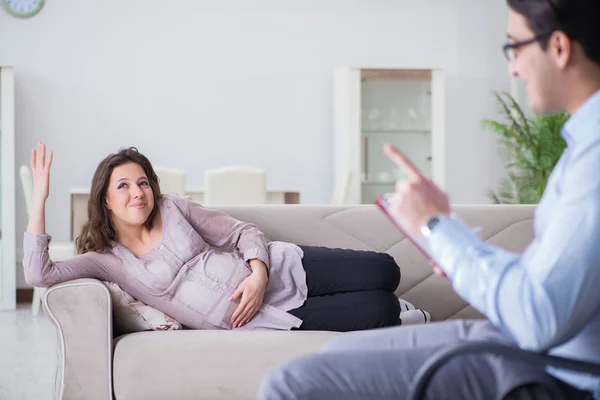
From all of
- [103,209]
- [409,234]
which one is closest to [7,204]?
[103,209]

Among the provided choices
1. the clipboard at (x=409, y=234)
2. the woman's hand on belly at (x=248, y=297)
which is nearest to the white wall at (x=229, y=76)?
the woman's hand on belly at (x=248, y=297)

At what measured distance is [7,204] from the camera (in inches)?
238

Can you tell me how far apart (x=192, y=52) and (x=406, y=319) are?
4.55m

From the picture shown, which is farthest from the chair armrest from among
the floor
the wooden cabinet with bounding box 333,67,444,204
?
the wooden cabinet with bounding box 333,67,444,204

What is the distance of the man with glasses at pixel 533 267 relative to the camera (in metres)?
1.04

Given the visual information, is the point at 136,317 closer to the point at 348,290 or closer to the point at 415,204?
the point at 348,290

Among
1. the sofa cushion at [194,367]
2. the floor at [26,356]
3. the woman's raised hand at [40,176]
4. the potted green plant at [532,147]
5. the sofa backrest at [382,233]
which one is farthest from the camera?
the potted green plant at [532,147]

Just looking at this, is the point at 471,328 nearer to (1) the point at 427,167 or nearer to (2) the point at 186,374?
(2) the point at 186,374

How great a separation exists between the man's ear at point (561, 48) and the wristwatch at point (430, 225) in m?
0.25

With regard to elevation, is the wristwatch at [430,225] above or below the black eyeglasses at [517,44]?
below

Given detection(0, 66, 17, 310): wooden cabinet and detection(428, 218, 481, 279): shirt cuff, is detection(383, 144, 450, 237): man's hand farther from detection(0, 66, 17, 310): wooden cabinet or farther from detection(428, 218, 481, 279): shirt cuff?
detection(0, 66, 17, 310): wooden cabinet

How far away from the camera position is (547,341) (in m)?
1.07

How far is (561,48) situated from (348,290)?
66.8 inches

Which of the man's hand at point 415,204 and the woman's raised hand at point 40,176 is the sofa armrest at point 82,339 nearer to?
the woman's raised hand at point 40,176
